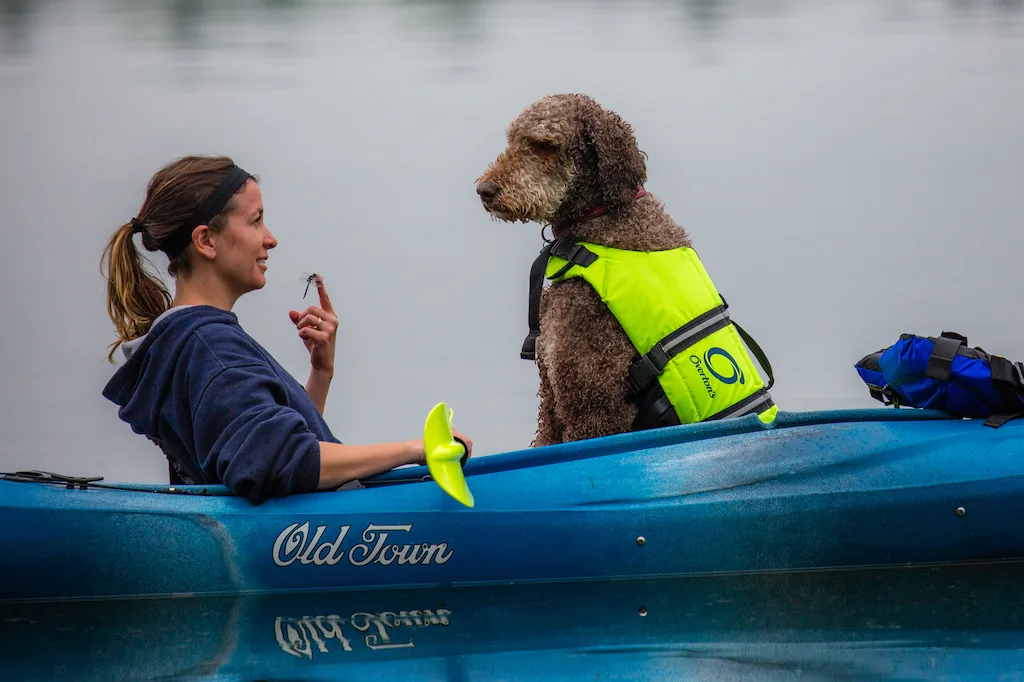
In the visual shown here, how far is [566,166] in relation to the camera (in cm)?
333

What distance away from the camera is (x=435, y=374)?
598cm

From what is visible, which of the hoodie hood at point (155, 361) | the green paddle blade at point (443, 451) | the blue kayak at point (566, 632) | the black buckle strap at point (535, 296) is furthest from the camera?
the black buckle strap at point (535, 296)

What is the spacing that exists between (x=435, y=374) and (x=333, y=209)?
6.88 feet

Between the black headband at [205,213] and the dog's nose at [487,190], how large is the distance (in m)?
0.65

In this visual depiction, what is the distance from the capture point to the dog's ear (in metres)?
3.30

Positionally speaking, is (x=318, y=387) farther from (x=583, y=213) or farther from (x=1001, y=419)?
(x=1001, y=419)

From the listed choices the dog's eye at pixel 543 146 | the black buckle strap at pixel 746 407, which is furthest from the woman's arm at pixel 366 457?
the dog's eye at pixel 543 146

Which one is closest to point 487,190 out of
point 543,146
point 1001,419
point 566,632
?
point 543,146

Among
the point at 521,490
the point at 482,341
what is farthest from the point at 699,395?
the point at 482,341

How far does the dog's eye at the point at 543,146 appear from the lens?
11.0 feet

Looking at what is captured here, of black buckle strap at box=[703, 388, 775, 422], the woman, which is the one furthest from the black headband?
black buckle strap at box=[703, 388, 775, 422]

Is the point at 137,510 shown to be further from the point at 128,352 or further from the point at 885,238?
the point at 885,238

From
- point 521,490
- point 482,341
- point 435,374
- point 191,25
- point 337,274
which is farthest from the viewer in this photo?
point 191,25

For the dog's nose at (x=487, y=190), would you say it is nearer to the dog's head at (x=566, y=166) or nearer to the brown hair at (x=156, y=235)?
the dog's head at (x=566, y=166)
